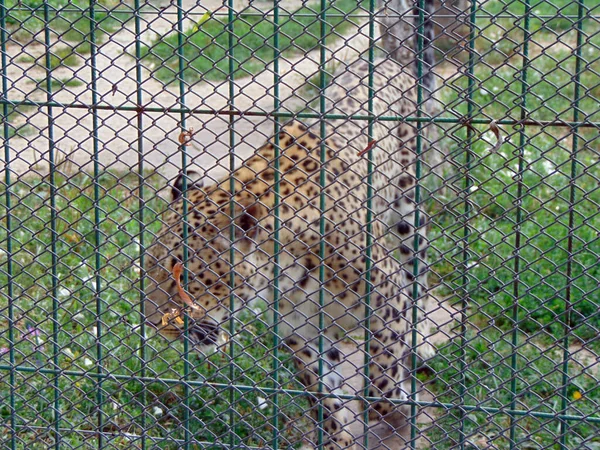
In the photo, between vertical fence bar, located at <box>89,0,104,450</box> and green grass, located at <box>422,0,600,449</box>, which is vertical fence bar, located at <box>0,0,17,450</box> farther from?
green grass, located at <box>422,0,600,449</box>

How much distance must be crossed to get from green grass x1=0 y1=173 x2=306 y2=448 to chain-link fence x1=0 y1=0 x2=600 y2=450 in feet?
0.07

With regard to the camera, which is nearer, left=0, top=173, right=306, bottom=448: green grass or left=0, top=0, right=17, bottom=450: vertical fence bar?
left=0, top=0, right=17, bottom=450: vertical fence bar

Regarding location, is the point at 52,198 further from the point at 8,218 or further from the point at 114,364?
the point at 114,364

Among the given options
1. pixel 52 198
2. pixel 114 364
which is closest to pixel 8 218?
pixel 52 198

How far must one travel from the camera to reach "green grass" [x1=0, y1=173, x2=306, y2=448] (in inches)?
136

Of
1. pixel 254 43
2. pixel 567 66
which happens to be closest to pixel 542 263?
pixel 567 66

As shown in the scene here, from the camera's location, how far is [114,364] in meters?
4.50

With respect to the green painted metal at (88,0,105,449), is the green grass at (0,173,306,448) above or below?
below

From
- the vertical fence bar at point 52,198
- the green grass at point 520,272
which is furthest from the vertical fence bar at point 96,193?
the green grass at point 520,272

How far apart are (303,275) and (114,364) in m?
1.16

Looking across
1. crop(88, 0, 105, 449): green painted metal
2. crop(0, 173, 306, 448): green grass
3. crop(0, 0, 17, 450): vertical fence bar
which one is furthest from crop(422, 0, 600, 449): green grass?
crop(0, 0, 17, 450): vertical fence bar

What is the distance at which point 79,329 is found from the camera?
4.88 metres

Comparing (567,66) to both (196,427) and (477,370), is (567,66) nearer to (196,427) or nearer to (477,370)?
(477,370)

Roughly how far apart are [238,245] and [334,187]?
678 millimetres
